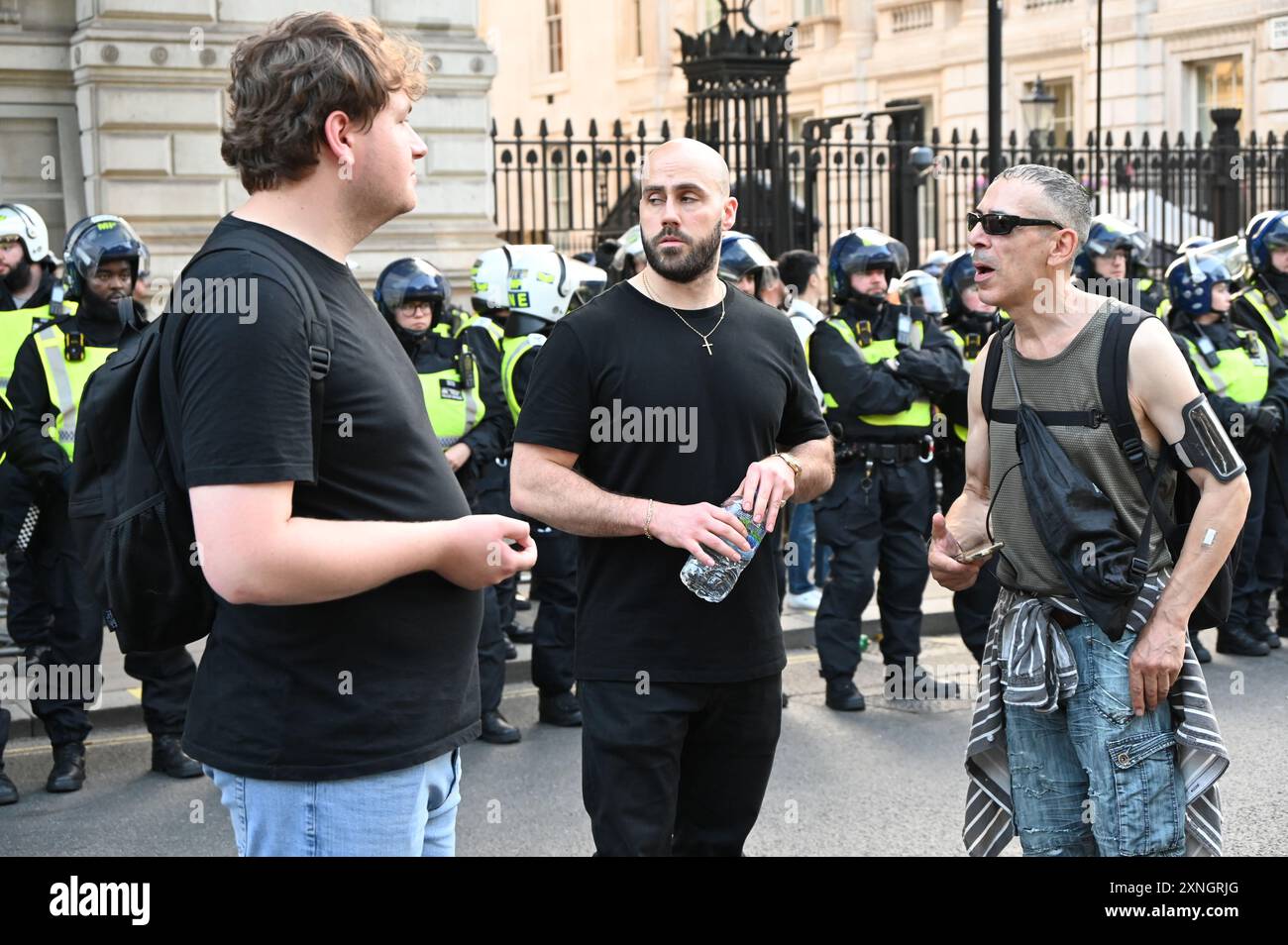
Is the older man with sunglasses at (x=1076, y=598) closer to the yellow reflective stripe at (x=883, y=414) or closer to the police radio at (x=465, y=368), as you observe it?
the yellow reflective stripe at (x=883, y=414)

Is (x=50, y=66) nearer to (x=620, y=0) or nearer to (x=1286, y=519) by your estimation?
(x=1286, y=519)

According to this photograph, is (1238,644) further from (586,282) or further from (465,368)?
(465,368)

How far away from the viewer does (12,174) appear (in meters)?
13.4

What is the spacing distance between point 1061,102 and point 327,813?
97.9 feet

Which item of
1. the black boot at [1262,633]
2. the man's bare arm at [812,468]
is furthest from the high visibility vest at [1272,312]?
the man's bare arm at [812,468]

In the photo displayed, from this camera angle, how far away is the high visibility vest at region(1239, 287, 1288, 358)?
28.0 feet

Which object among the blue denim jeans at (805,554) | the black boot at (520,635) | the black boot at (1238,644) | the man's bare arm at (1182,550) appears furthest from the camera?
the blue denim jeans at (805,554)

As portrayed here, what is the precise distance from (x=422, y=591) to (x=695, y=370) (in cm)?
144

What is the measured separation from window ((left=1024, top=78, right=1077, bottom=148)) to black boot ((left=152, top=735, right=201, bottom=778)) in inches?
1027

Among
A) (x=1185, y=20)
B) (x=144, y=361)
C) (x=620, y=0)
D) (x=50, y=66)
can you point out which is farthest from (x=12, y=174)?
(x=620, y=0)

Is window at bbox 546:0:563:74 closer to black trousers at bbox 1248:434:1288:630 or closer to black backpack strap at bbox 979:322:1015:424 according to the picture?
black trousers at bbox 1248:434:1288:630

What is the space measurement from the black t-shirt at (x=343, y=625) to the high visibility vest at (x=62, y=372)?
411 centimetres

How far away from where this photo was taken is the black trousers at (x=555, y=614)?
715cm
